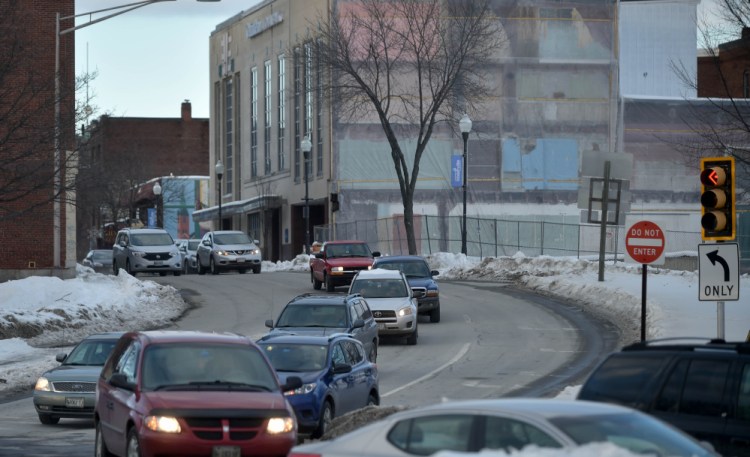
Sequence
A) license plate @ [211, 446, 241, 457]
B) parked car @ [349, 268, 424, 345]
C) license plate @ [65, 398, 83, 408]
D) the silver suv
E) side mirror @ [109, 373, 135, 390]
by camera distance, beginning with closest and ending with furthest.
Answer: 1. license plate @ [211, 446, 241, 457]
2. side mirror @ [109, 373, 135, 390]
3. license plate @ [65, 398, 83, 408]
4. parked car @ [349, 268, 424, 345]
5. the silver suv

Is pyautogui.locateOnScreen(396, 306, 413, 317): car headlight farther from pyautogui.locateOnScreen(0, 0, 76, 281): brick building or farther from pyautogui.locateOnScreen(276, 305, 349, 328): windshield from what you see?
pyautogui.locateOnScreen(0, 0, 76, 281): brick building

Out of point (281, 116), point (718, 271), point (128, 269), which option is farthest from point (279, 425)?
point (281, 116)

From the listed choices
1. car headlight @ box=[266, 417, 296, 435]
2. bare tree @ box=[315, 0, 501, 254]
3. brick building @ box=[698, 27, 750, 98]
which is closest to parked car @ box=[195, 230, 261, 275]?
bare tree @ box=[315, 0, 501, 254]

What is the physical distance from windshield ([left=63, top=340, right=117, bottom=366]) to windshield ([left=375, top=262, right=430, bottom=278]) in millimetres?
15387

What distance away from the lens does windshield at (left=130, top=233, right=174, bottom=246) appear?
173 ft

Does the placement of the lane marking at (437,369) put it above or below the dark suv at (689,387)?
below

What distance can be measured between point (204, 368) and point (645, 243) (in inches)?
430

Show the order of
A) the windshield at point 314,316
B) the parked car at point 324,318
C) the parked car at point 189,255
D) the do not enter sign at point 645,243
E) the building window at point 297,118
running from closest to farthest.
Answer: the do not enter sign at point 645,243 → the parked car at point 324,318 → the windshield at point 314,316 → the parked car at point 189,255 → the building window at point 297,118

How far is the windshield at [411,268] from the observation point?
1453 inches

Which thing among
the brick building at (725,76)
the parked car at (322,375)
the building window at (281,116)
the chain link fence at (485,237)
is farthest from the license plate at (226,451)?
the brick building at (725,76)

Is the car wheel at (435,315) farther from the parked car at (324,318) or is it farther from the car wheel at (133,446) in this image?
the car wheel at (133,446)

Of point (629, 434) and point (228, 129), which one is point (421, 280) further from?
point (228, 129)

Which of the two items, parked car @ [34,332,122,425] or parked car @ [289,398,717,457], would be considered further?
parked car @ [34,332,122,425]

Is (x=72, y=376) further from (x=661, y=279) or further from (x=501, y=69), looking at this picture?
(x=501, y=69)
